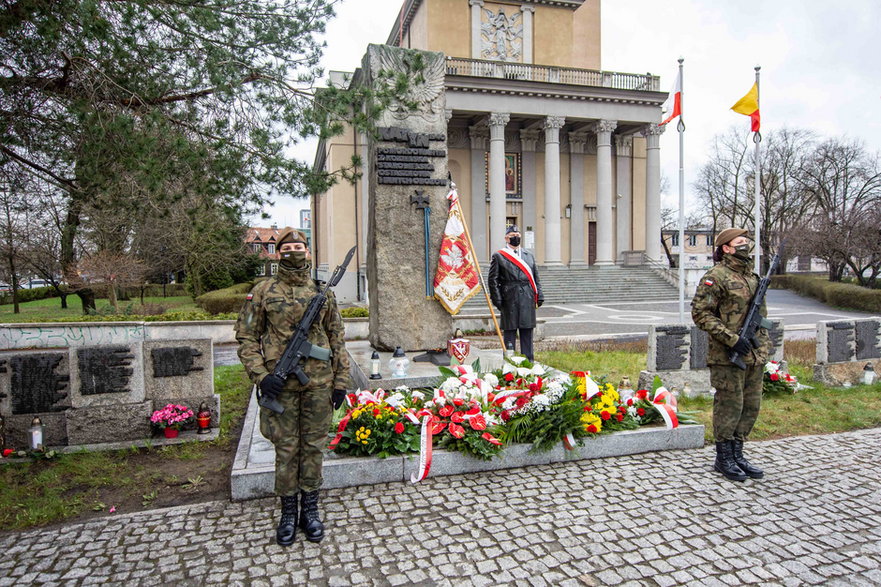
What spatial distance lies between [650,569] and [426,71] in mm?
6728

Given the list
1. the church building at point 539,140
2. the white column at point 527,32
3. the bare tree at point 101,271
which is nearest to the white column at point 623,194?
the church building at point 539,140

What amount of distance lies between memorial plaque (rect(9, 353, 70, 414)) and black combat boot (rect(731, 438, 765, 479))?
659cm

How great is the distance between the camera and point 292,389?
372cm

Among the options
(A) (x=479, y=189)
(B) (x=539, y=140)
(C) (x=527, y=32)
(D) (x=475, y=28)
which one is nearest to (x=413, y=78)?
A: (A) (x=479, y=189)

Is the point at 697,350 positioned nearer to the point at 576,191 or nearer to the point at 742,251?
the point at 742,251

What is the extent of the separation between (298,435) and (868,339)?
9101mm

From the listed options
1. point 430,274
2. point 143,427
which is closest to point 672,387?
point 430,274

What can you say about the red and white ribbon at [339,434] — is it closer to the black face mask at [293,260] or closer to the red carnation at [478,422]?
the red carnation at [478,422]

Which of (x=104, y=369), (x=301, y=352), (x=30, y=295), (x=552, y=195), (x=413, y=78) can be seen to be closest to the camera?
(x=301, y=352)

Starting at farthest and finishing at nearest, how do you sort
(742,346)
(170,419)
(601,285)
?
(601,285) → (170,419) → (742,346)

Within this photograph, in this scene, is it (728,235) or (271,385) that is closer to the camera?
(271,385)

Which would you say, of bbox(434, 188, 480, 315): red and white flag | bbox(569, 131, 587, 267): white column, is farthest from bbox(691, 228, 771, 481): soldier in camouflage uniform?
bbox(569, 131, 587, 267): white column

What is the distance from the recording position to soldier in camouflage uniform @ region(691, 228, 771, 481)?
472 cm

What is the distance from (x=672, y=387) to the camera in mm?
7375
